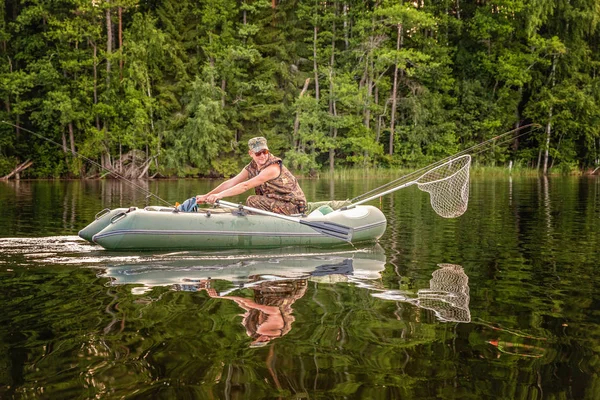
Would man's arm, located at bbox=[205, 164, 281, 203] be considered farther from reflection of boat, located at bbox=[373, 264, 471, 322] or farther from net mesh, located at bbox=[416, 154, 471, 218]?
reflection of boat, located at bbox=[373, 264, 471, 322]

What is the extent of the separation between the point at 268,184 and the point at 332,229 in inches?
37.2

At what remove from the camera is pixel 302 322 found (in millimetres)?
4250

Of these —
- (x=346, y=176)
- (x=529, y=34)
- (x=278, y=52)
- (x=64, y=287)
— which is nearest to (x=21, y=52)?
(x=278, y=52)

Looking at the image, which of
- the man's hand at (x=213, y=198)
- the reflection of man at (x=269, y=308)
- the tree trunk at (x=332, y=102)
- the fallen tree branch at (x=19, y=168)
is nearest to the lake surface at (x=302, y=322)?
the reflection of man at (x=269, y=308)

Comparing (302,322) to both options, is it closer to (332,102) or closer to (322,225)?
(322,225)

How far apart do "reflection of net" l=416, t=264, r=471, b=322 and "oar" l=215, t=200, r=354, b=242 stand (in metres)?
1.81

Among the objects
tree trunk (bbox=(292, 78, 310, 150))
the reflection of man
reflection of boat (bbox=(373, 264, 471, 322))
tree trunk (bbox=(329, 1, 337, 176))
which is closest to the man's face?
the reflection of man

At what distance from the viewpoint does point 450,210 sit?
8.42m

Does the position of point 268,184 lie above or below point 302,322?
above

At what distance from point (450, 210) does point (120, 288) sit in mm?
4526

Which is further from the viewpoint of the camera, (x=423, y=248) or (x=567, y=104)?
(x=567, y=104)

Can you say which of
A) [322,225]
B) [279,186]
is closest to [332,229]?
[322,225]

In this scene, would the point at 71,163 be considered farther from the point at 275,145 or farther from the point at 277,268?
the point at 277,268

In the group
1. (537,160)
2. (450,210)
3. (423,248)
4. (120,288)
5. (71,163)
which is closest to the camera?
(120,288)
